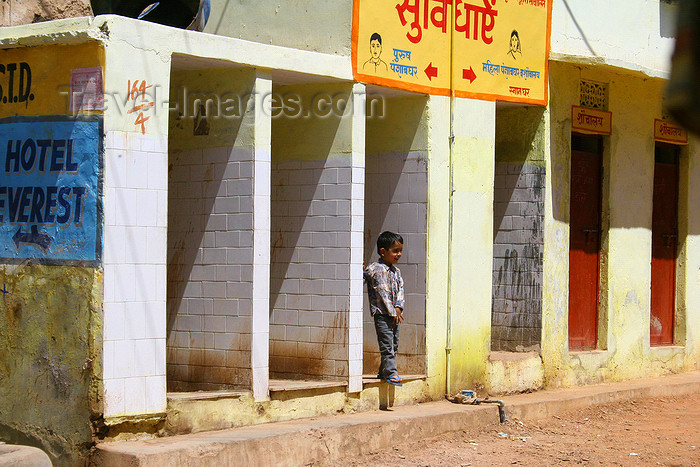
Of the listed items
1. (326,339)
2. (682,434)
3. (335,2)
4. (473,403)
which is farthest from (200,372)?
(682,434)

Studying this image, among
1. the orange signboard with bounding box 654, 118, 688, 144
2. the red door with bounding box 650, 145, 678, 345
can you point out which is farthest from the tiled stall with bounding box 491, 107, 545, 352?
the red door with bounding box 650, 145, 678, 345

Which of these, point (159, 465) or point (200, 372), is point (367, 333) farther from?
point (159, 465)

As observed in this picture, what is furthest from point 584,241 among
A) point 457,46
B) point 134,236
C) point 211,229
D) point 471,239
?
point 134,236

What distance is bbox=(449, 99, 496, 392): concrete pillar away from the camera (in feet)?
29.0

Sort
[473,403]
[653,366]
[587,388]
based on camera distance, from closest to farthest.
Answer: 1. [473,403]
2. [587,388]
3. [653,366]

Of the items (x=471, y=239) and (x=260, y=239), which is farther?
(x=471, y=239)

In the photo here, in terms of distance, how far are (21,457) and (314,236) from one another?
3.46 meters

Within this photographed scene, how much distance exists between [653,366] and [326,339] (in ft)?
16.8

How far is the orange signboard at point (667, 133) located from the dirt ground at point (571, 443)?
3.41 m

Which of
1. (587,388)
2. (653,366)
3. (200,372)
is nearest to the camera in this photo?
(200,372)

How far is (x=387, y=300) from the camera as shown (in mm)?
7961

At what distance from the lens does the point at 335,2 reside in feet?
26.0

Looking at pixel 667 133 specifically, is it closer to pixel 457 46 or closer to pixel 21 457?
pixel 457 46

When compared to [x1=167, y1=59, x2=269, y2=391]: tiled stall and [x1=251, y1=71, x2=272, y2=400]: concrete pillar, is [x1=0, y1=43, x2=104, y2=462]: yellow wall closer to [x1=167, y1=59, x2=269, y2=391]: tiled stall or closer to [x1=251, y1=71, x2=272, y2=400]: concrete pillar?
[x1=167, y1=59, x2=269, y2=391]: tiled stall
